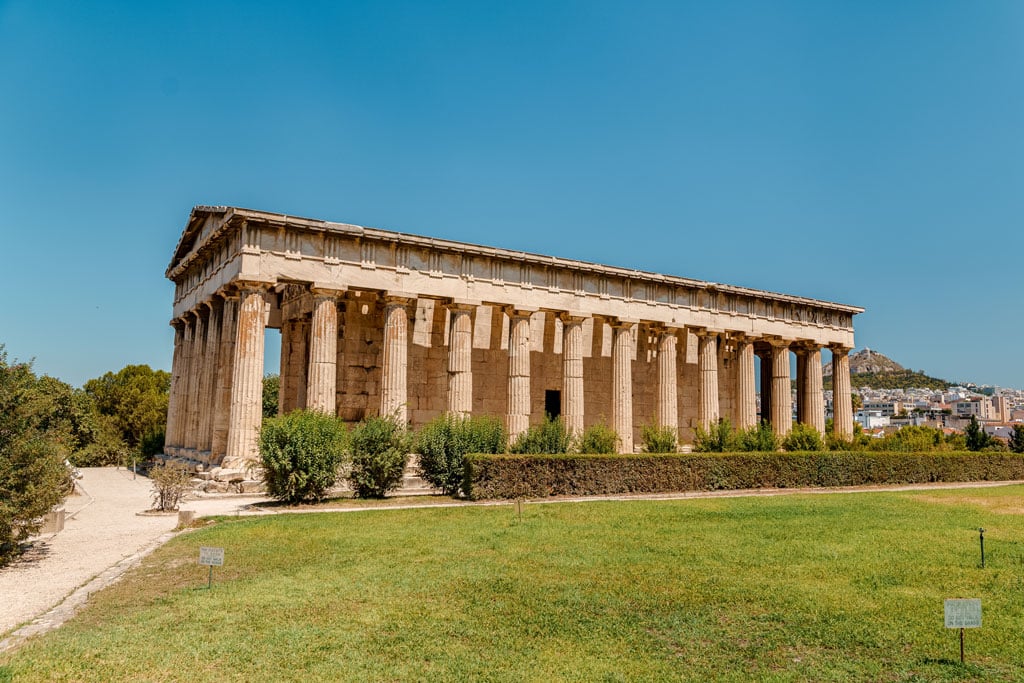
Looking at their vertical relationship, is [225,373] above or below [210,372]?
below

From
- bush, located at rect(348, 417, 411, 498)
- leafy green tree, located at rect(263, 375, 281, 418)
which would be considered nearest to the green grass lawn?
bush, located at rect(348, 417, 411, 498)

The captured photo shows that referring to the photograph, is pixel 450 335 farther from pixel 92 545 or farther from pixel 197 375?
pixel 92 545

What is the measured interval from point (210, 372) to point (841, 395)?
31.6 m

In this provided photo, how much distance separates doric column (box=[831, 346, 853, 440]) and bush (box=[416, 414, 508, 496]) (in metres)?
24.5

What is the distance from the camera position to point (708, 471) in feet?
72.9

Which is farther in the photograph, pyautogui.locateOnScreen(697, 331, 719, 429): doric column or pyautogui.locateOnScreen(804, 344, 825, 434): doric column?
pyautogui.locateOnScreen(804, 344, 825, 434): doric column

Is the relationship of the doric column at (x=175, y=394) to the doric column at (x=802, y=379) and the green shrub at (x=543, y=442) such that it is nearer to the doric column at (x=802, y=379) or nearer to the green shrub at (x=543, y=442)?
the green shrub at (x=543, y=442)

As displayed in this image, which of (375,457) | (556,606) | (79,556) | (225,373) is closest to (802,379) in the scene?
(375,457)

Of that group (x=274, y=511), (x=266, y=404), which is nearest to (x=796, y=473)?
(x=274, y=511)

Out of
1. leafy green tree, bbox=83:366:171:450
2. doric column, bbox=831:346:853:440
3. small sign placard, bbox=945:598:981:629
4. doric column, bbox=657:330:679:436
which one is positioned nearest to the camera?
small sign placard, bbox=945:598:981:629

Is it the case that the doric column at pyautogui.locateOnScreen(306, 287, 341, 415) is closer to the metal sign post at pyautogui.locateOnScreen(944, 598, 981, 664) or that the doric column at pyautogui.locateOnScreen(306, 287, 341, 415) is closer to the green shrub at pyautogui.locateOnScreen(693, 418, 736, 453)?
the green shrub at pyautogui.locateOnScreen(693, 418, 736, 453)

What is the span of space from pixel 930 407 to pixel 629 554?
21117 cm

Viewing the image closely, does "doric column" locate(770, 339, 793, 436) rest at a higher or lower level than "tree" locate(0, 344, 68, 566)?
higher

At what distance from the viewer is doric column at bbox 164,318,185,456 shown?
31297mm
